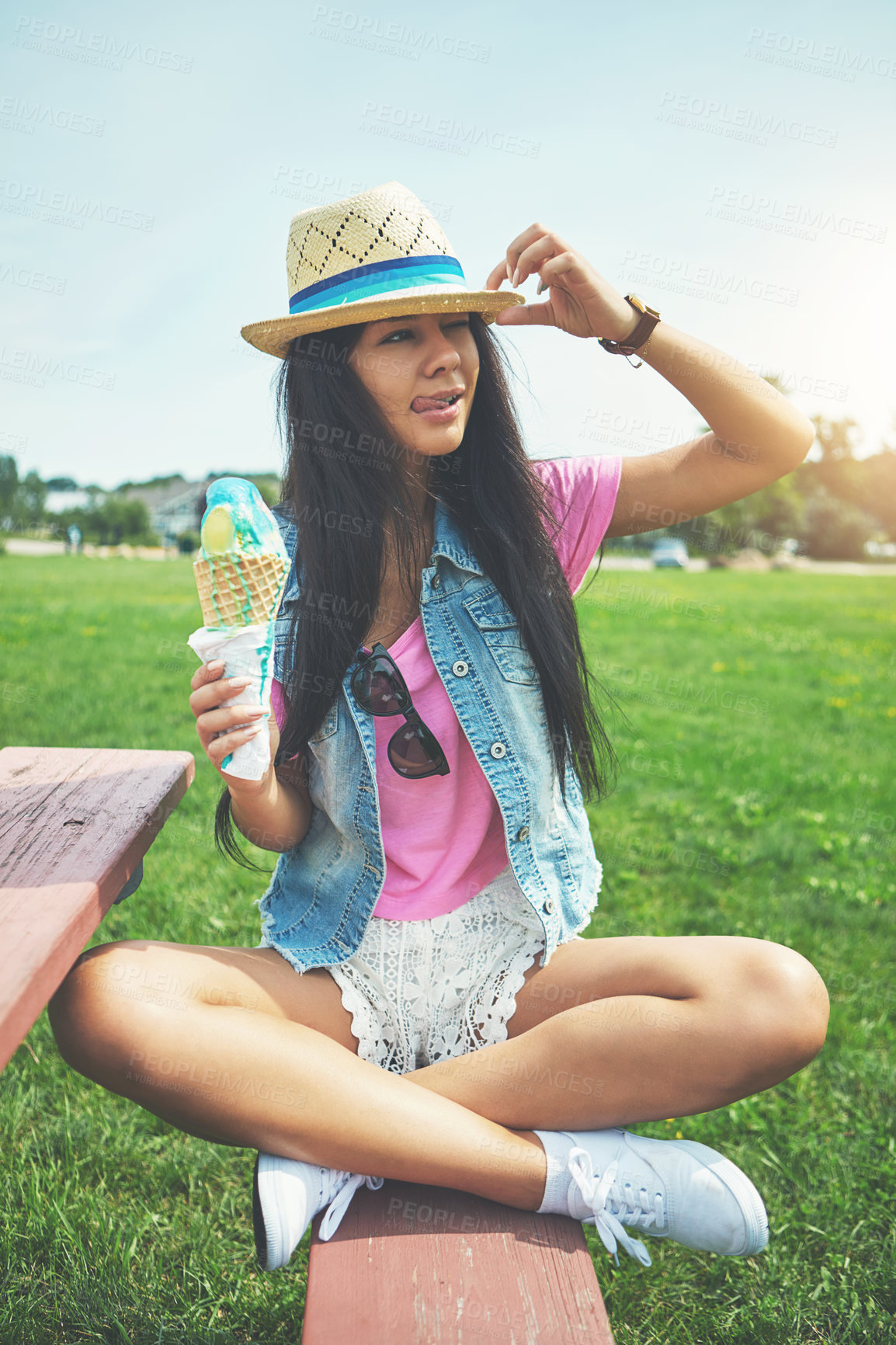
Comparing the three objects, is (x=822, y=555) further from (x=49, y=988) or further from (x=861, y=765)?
(x=49, y=988)

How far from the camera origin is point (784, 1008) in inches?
63.1

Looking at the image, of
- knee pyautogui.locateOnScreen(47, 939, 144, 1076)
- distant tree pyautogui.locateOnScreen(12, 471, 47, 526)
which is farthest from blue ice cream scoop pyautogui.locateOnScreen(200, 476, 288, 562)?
distant tree pyautogui.locateOnScreen(12, 471, 47, 526)

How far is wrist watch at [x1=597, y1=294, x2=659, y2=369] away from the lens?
1.89m

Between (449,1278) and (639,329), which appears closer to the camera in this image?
Answer: (449,1278)

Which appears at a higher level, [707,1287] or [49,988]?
[49,988]

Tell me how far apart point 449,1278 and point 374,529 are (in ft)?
4.23

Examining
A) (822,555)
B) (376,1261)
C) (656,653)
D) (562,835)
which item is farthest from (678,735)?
(822,555)

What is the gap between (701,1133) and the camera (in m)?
2.25

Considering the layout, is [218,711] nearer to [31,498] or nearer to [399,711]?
[399,711]

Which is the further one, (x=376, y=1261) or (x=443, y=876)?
(x=443, y=876)

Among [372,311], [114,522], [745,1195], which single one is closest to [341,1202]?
[745,1195]

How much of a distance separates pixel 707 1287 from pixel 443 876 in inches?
37.6

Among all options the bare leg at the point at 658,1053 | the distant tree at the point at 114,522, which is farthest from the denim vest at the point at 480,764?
the distant tree at the point at 114,522

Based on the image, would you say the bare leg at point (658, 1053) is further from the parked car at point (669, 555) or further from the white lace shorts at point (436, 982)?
the parked car at point (669, 555)
